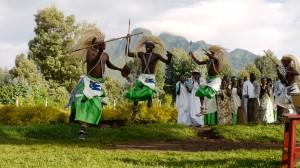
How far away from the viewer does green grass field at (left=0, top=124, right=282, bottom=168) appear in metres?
7.31

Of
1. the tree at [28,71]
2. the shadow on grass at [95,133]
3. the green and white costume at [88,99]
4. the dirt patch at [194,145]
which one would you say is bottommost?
the dirt patch at [194,145]

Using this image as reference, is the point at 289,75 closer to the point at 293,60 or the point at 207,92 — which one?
the point at 293,60

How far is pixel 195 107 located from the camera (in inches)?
595

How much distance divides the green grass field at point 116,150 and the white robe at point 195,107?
224 centimetres

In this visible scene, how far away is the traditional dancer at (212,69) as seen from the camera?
14.0 meters

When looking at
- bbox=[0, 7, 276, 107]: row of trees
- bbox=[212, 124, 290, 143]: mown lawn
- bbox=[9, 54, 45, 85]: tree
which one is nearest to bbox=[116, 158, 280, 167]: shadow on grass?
bbox=[212, 124, 290, 143]: mown lawn

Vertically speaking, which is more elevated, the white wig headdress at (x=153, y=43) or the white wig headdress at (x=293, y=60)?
the white wig headdress at (x=153, y=43)

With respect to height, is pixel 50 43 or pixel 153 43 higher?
pixel 50 43

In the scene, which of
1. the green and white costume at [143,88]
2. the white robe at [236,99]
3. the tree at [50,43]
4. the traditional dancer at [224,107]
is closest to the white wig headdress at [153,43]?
the green and white costume at [143,88]

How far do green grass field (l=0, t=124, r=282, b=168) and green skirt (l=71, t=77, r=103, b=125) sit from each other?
1.51ft

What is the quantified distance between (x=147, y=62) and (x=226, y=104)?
3.49 metres

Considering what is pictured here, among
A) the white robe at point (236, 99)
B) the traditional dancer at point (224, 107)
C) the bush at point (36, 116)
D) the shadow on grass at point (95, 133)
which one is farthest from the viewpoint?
the white robe at point (236, 99)

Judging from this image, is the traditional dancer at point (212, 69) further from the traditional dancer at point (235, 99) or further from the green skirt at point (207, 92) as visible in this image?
the traditional dancer at point (235, 99)

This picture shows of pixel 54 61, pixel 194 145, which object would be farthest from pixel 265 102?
pixel 54 61
